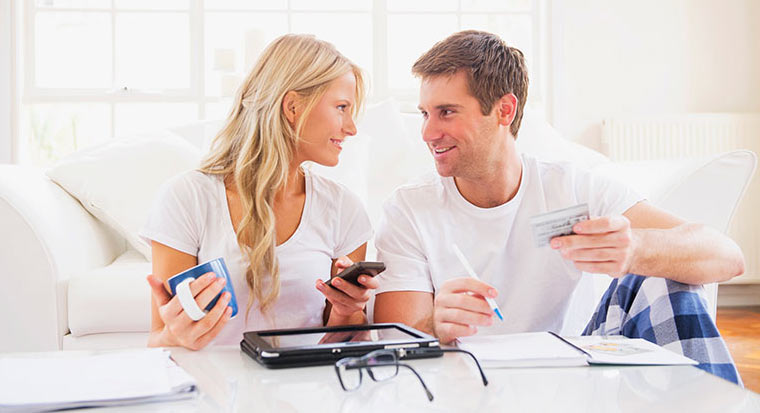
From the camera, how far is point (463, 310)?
1.04m

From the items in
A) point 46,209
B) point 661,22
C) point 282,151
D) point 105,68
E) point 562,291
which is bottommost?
point 562,291

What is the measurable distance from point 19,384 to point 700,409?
0.71m

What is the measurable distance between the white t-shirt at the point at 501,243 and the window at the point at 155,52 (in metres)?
2.11

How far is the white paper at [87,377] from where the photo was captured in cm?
75

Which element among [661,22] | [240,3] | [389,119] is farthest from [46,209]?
[661,22]

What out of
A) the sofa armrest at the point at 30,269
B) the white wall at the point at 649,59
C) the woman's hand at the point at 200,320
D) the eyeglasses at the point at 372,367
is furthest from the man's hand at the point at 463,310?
the white wall at the point at 649,59

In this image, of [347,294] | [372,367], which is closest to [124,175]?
[347,294]

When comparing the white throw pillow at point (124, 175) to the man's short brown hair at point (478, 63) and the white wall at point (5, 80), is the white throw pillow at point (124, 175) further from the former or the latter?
the white wall at point (5, 80)

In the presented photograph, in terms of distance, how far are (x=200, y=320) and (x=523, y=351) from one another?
1.45 feet

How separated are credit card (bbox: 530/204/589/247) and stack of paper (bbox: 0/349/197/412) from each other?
49 centimetres

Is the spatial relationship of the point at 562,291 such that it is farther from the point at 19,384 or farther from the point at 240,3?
the point at 240,3

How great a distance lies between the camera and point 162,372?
842mm

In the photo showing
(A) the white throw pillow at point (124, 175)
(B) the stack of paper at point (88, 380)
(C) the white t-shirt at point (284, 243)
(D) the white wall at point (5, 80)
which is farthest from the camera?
(D) the white wall at point (5, 80)

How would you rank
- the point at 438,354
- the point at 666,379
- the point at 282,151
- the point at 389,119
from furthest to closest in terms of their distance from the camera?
the point at 389,119 → the point at 282,151 → the point at 438,354 → the point at 666,379
